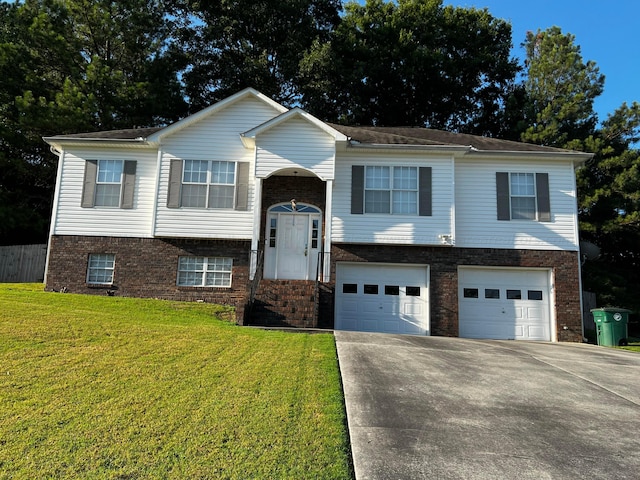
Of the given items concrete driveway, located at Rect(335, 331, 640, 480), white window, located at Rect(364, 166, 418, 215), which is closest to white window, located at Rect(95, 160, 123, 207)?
white window, located at Rect(364, 166, 418, 215)

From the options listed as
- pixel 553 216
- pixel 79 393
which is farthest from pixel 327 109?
pixel 79 393

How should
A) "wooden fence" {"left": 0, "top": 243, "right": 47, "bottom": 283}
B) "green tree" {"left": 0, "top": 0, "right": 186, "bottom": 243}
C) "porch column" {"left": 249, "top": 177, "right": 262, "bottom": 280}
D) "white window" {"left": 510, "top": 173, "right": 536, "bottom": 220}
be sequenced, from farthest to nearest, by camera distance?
"green tree" {"left": 0, "top": 0, "right": 186, "bottom": 243}
"wooden fence" {"left": 0, "top": 243, "right": 47, "bottom": 283}
"white window" {"left": 510, "top": 173, "right": 536, "bottom": 220}
"porch column" {"left": 249, "top": 177, "right": 262, "bottom": 280}

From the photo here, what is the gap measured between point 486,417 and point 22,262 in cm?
1919

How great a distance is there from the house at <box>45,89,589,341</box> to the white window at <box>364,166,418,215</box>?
0.14 feet

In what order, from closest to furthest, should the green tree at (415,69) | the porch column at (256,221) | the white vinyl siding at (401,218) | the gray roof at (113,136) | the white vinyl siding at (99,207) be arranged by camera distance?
the porch column at (256,221) < the white vinyl siding at (401,218) < the white vinyl siding at (99,207) < the gray roof at (113,136) < the green tree at (415,69)

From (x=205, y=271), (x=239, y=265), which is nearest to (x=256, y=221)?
(x=239, y=265)

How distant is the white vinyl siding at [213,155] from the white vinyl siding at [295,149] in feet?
2.38

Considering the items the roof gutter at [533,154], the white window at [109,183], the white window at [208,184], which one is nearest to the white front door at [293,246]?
the white window at [208,184]

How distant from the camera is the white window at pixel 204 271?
13.6 meters

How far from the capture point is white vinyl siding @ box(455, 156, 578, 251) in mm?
13469

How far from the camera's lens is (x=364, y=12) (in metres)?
28.0

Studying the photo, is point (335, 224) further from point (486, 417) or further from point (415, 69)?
point (415, 69)

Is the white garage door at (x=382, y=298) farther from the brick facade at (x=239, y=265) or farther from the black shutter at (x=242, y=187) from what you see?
the black shutter at (x=242, y=187)

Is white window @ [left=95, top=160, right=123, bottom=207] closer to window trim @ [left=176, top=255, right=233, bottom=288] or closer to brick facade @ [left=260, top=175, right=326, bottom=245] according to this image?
window trim @ [left=176, top=255, right=233, bottom=288]
